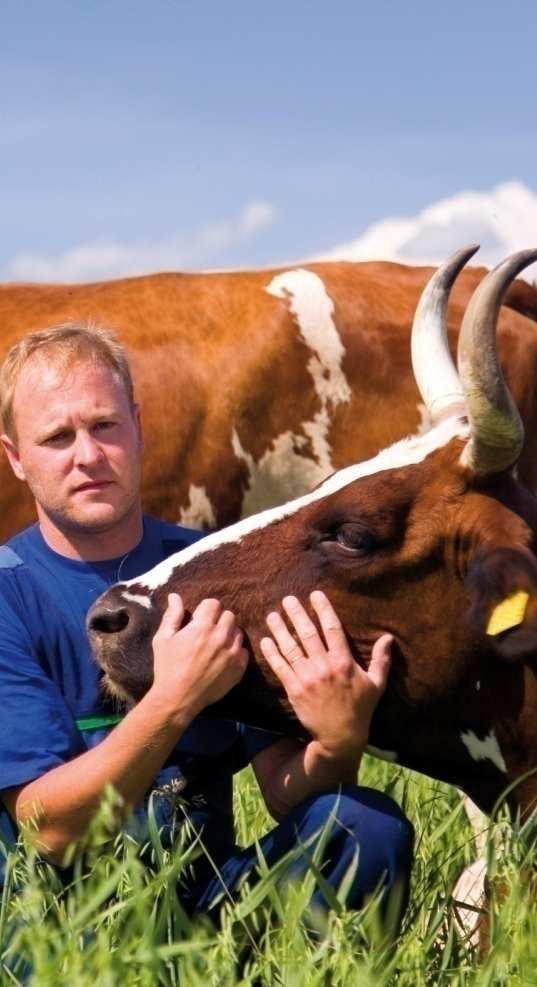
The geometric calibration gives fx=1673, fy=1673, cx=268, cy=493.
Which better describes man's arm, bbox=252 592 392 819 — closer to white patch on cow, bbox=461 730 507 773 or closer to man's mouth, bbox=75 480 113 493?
white patch on cow, bbox=461 730 507 773

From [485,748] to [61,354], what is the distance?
129 cm

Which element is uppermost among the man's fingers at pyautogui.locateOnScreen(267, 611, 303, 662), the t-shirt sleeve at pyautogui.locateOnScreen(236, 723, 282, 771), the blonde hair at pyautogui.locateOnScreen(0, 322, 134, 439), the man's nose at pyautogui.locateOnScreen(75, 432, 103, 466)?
the blonde hair at pyautogui.locateOnScreen(0, 322, 134, 439)

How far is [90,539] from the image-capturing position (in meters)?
3.77

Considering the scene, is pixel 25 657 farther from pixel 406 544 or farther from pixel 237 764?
pixel 406 544

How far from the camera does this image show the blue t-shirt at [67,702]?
134 inches

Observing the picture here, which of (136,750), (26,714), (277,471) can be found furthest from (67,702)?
(277,471)

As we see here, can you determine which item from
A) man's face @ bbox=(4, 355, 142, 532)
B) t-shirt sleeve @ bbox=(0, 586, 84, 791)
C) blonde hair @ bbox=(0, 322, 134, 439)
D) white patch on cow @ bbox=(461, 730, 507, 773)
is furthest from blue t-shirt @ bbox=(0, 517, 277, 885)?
white patch on cow @ bbox=(461, 730, 507, 773)

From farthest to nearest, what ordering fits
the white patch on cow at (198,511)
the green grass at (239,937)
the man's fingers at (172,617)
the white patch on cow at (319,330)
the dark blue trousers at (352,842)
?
the white patch on cow at (319,330), the white patch on cow at (198,511), the man's fingers at (172,617), the dark blue trousers at (352,842), the green grass at (239,937)

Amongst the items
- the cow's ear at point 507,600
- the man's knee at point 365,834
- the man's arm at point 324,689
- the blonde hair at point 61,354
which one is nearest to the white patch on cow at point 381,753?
the man's arm at point 324,689

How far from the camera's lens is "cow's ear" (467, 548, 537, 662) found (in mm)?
3381

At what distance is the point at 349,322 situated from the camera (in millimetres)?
7586

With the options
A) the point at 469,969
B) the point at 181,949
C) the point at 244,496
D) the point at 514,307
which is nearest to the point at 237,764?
the point at 469,969

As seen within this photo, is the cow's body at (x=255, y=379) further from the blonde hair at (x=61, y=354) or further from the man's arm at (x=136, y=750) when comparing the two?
the man's arm at (x=136, y=750)

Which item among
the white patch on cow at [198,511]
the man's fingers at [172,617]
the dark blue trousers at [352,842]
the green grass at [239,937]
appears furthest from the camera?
the white patch on cow at [198,511]
